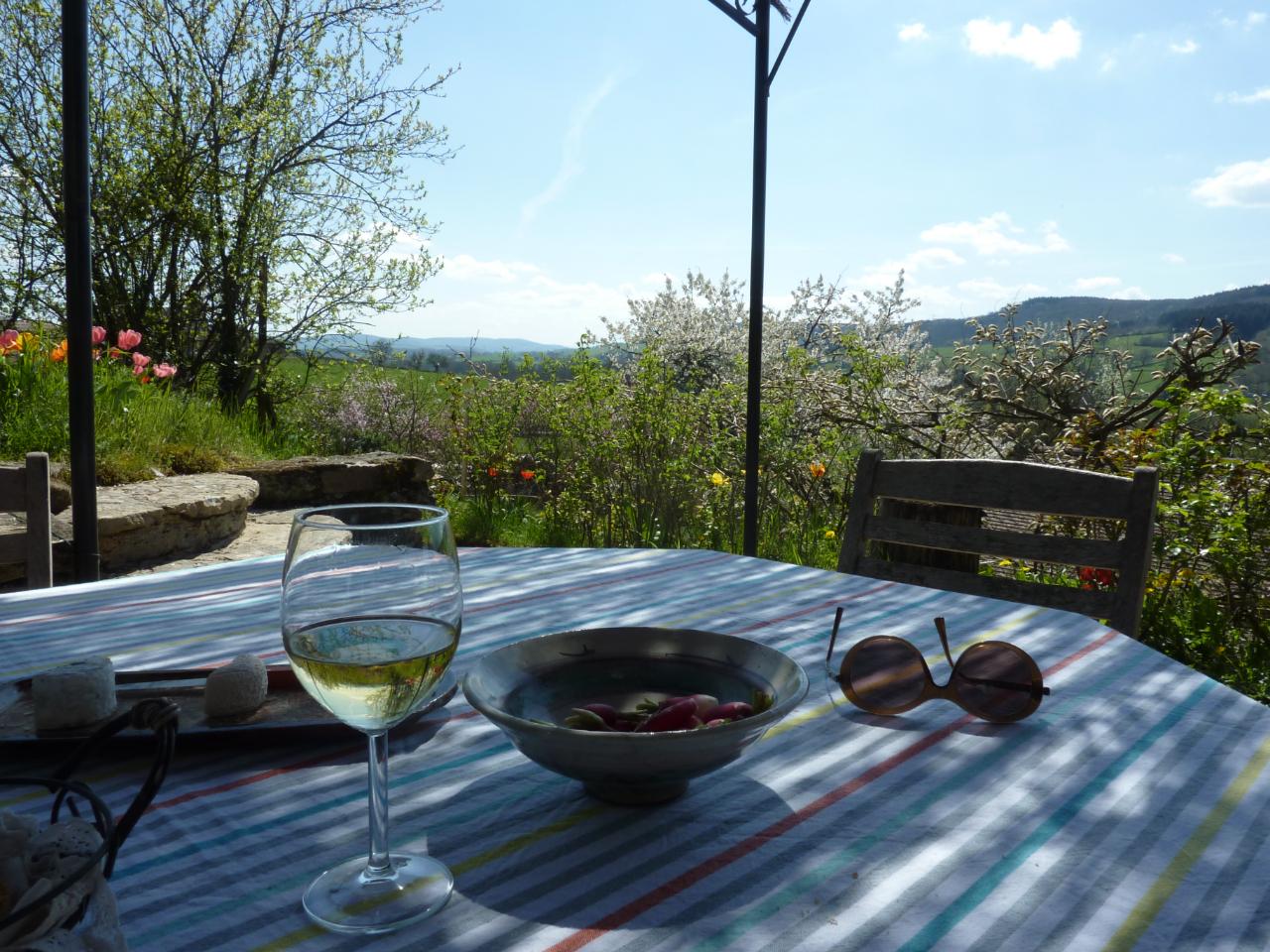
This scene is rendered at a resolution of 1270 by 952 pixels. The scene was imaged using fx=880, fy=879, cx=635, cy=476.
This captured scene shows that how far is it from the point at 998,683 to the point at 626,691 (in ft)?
1.24

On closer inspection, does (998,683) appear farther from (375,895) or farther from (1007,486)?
(1007,486)

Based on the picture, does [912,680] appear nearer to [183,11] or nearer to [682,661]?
[682,661]

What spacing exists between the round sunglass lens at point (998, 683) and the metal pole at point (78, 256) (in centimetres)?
222

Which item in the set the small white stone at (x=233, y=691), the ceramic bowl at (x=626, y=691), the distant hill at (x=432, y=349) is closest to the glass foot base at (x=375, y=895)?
the ceramic bowl at (x=626, y=691)

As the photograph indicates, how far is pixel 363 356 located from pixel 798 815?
29.2 ft

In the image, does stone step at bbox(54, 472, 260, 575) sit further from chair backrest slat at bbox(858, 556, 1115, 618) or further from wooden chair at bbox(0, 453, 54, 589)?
chair backrest slat at bbox(858, 556, 1115, 618)

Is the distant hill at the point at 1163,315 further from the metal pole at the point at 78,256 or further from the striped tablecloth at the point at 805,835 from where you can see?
the metal pole at the point at 78,256

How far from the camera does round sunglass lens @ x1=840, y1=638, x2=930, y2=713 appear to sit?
90cm

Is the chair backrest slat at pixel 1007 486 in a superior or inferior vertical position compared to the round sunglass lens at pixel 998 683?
superior

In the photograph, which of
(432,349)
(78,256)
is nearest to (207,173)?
(432,349)

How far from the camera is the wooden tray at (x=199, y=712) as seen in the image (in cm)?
76

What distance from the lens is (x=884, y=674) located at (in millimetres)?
914

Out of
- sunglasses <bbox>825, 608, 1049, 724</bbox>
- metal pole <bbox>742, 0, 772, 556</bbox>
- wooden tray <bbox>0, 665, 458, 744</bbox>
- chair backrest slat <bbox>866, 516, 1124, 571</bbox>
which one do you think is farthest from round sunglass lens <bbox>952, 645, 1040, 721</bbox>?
metal pole <bbox>742, 0, 772, 556</bbox>

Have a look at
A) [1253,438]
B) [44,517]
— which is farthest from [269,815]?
[1253,438]
